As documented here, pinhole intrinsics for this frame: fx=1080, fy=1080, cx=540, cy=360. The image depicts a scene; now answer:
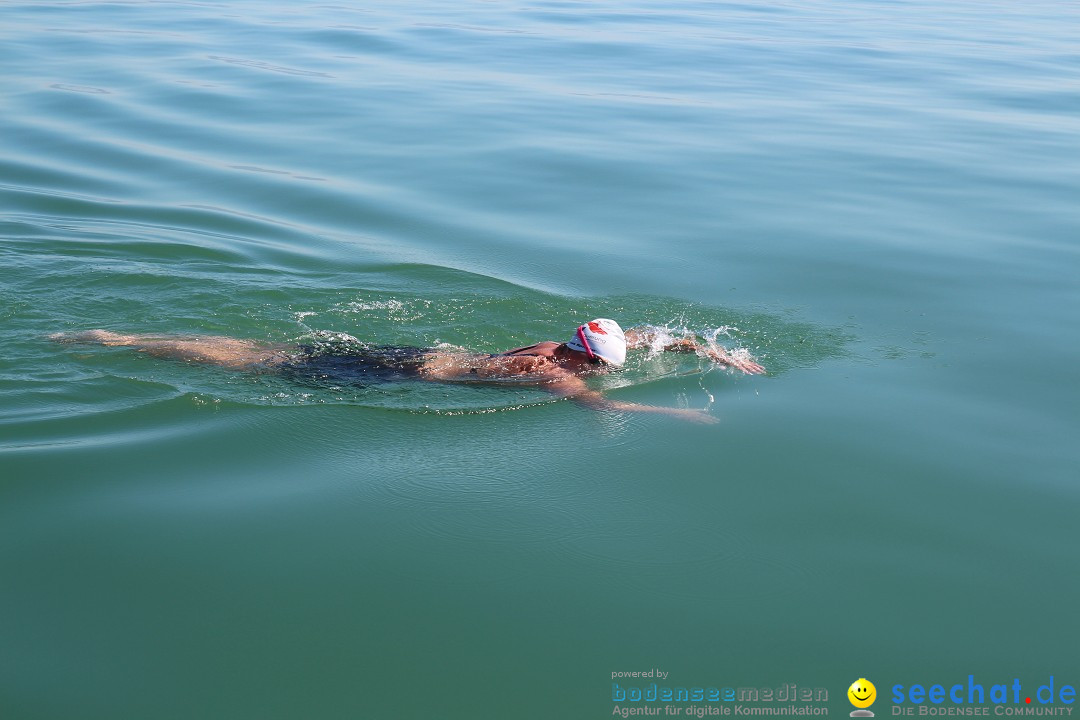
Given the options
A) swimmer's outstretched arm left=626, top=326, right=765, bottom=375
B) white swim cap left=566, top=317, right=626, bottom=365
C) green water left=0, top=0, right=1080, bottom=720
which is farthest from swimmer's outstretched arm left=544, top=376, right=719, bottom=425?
swimmer's outstretched arm left=626, top=326, right=765, bottom=375

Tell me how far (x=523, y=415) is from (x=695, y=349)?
204cm

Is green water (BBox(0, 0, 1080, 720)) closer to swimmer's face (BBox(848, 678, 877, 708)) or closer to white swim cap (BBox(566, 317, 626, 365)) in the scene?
swimmer's face (BBox(848, 678, 877, 708))

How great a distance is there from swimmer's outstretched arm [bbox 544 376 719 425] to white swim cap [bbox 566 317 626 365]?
11.2 inches

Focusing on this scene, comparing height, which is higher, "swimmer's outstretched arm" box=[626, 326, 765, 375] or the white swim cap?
the white swim cap

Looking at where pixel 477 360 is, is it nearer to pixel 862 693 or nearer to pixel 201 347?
pixel 201 347

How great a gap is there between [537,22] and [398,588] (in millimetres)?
29285

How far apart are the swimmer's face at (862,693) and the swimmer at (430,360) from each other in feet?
11.9

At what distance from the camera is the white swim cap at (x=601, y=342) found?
30.4 ft

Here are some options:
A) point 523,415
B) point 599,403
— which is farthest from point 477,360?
point 599,403

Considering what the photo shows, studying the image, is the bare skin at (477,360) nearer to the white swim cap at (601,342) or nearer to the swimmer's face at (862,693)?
the white swim cap at (601,342)

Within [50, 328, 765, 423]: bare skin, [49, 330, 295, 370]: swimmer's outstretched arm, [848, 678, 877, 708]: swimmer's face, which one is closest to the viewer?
[848, 678, 877, 708]: swimmer's face

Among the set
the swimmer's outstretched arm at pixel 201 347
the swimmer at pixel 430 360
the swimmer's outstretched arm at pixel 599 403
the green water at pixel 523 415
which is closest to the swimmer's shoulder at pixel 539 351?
the swimmer at pixel 430 360

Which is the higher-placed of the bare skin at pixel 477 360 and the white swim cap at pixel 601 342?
the white swim cap at pixel 601 342

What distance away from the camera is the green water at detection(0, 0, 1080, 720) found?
583 centimetres
